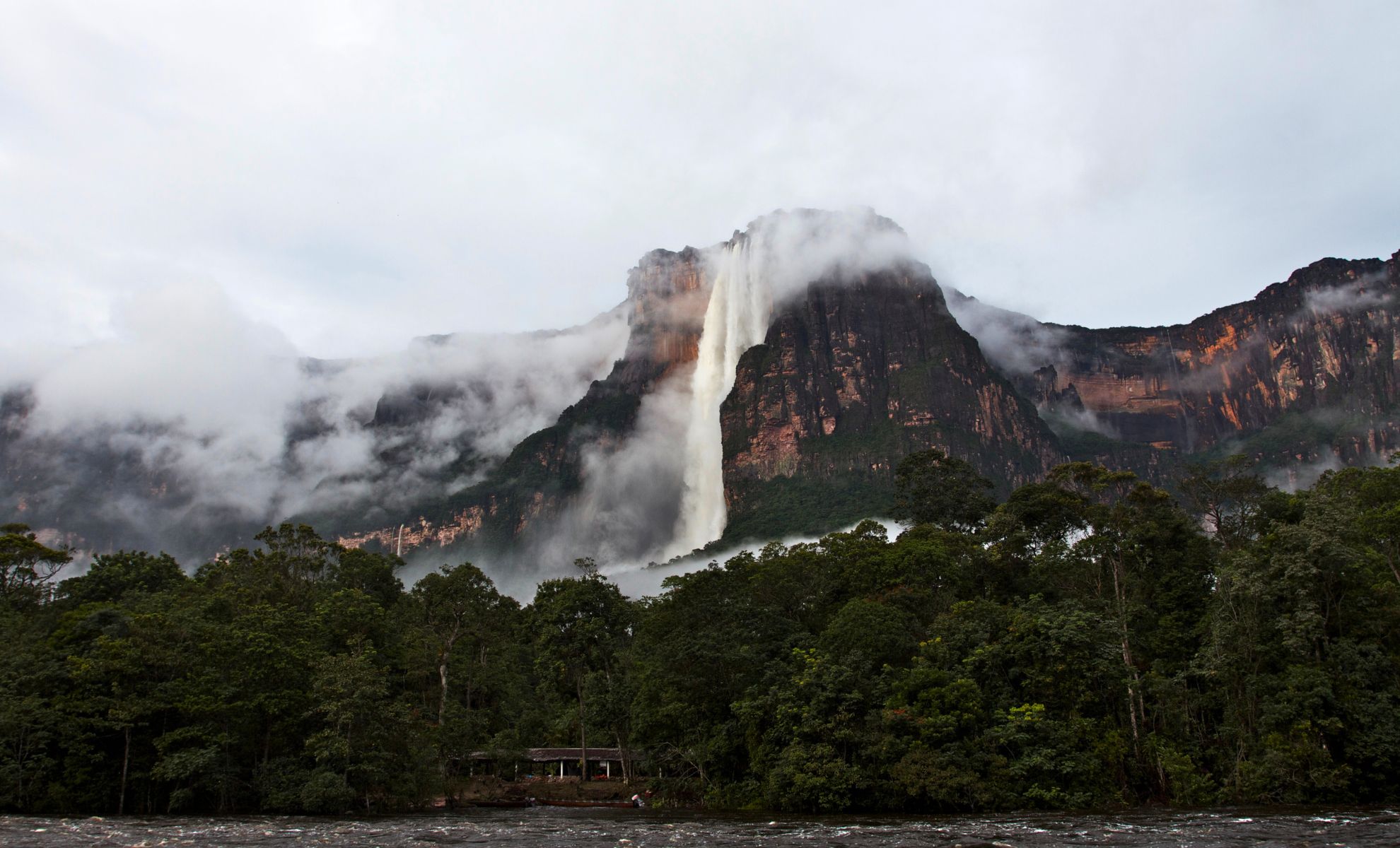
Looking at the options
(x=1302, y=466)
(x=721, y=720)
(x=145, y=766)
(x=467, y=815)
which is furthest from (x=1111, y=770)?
(x=1302, y=466)

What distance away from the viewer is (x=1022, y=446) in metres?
184

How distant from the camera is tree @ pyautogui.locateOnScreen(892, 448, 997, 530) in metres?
91.9

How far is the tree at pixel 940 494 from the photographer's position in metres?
91.9

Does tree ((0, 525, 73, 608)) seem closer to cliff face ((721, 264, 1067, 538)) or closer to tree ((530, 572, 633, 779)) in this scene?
tree ((530, 572, 633, 779))

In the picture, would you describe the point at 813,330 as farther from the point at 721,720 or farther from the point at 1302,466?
the point at 721,720

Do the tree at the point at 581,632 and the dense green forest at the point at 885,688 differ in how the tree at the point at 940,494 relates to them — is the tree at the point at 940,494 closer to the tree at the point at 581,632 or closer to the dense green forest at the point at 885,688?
the tree at the point at 581,632

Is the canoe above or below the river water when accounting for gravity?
below

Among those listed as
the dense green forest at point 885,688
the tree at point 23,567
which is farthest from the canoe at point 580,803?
the tree at point 23,567

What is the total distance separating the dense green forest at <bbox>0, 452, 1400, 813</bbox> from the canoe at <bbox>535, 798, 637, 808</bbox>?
5148 millimetres

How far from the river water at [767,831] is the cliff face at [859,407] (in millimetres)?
116944

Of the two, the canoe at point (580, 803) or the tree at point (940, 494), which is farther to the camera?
the tree at point (940, 494)

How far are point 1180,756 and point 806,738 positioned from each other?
15330 mm

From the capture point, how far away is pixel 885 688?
139ft

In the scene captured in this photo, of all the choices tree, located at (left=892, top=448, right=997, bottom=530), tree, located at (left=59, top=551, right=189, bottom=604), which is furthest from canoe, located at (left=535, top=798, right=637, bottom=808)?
tree, located at (left=892, top=448, right=997, bottom=530)
